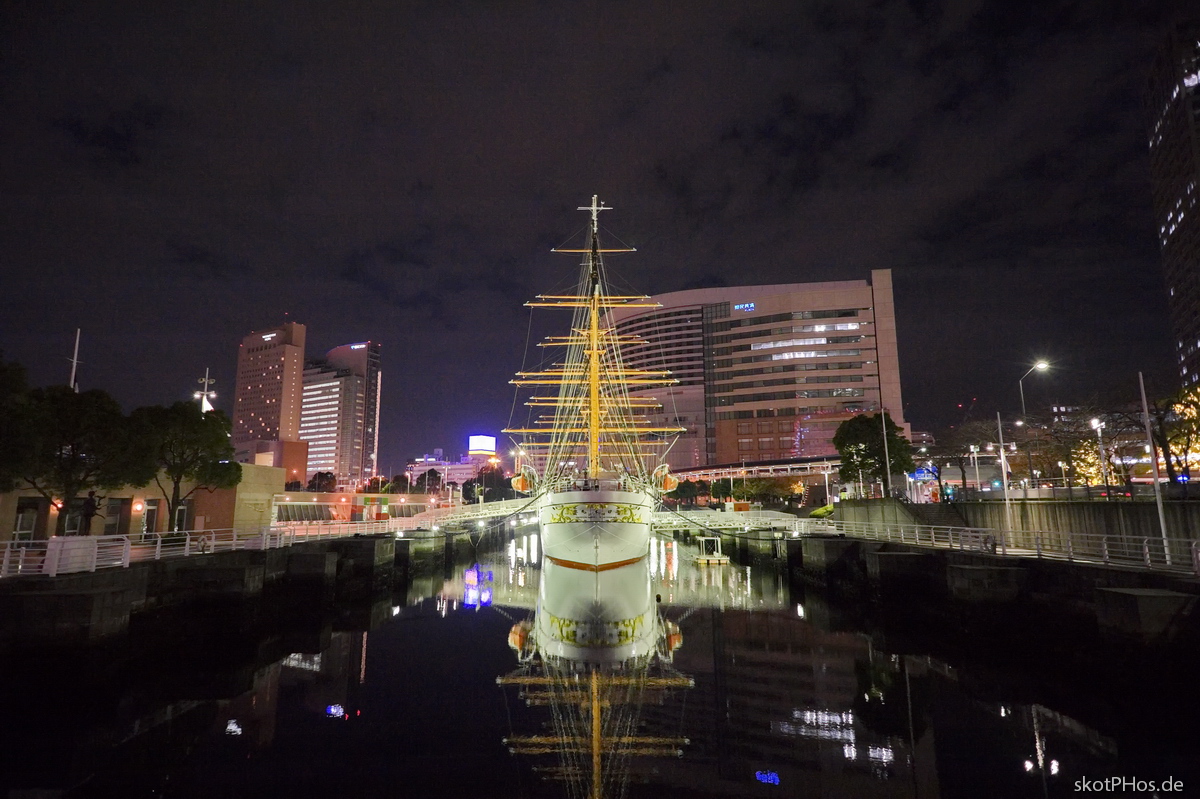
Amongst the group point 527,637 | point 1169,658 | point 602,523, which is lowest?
point 527,637

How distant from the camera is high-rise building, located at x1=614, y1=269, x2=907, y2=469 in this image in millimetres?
120938

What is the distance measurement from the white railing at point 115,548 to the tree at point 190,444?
296cm

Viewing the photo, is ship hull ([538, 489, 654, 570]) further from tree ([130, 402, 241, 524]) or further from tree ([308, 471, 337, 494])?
tree ([308, 471, 337, 494])

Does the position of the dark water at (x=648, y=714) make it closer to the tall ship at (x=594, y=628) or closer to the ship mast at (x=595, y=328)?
A: the tall ship at (x=594, y=628)

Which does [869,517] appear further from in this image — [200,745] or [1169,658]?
[200,745]

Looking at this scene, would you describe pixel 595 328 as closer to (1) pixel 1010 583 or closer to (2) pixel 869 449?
(2) pixel 869 449

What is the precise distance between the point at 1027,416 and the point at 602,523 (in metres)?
32.7

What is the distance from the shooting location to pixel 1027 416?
143ft

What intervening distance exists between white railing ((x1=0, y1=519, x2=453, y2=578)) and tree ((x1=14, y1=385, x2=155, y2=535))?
2.12 m

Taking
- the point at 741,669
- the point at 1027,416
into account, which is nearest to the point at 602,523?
the point at 741,669

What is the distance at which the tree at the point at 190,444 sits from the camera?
2678 cm

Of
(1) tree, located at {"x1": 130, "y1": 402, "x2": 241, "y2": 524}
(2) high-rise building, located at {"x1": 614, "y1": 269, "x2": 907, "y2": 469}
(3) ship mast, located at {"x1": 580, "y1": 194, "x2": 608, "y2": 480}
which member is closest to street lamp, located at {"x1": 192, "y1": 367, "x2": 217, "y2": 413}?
(1) tree, located at {"x1": 130, "y1": 402, "x2": 241, "y2": 524}

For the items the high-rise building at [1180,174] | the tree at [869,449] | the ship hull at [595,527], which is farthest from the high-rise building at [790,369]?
the ship hull at [595,527]

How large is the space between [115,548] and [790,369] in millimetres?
119086
